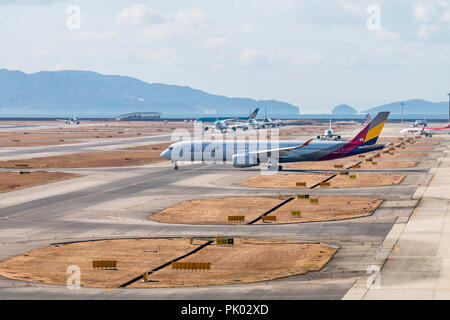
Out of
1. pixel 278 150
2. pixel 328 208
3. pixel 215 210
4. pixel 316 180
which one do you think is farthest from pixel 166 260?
pixel 278 150

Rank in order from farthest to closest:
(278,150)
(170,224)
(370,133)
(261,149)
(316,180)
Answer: (261,149) → (278,150) → (370,133) → (316,180) → (170,224)

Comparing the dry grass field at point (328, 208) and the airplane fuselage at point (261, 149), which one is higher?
the airplane fuselage at point (261, 149)

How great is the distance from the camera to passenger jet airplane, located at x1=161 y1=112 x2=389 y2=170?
365 feet

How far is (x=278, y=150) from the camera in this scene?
11250 cm

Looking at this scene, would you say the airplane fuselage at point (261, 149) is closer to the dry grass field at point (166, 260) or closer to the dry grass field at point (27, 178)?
the dry grass field at point (27, 178)

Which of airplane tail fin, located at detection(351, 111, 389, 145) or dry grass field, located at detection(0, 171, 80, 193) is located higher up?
airplane tail fin, located at detection(351, 111, 389, 145)

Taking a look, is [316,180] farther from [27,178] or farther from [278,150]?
[27,178]

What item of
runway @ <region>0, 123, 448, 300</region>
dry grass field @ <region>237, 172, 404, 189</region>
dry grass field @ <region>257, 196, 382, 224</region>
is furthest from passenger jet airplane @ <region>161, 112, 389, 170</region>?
dry grass field @ <region>257, 196, 382, 224</region>

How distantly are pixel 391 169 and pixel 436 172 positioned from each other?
31.2 feet

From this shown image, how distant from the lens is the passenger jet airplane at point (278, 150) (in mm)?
111375

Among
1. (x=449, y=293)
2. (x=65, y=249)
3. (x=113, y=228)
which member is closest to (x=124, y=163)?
(x=113, y=228)

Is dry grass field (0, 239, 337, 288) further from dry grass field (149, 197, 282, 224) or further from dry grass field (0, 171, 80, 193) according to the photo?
dry grass field (0, 171, 80, 193)

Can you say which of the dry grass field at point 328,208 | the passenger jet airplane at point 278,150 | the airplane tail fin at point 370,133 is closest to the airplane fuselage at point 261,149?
A: the passenger jet airplane at point 278,150
